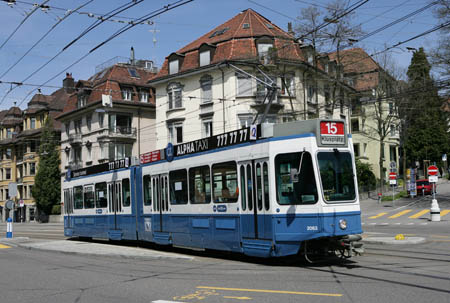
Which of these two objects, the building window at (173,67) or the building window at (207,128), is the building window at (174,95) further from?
the building window at (207,128)

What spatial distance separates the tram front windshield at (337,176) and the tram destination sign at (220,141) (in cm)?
179

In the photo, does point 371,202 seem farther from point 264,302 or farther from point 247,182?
point 264,302

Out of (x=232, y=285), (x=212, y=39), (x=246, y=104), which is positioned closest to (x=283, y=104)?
(x=246, y=104)

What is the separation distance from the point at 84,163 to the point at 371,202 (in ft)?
92.9

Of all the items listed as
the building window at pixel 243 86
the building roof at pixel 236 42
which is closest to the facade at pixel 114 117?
the building roof at pixel 236 42

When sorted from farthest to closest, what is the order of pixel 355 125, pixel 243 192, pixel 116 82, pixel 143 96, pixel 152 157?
pixel 355 125, pixel 143 96, pixel 116 82, pixel 152 157, pixel 243 192

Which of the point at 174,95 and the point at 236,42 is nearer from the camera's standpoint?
the point at 236,42

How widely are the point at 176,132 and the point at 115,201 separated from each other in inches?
867

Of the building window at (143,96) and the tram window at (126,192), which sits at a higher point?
the building window at (143,96)

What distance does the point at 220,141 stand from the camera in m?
13.5

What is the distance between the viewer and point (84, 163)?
51.9m

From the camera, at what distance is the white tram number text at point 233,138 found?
1257 cm

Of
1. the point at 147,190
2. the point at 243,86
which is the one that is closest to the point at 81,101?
the point at 243,86

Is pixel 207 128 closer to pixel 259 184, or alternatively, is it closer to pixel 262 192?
pixel 259 184
